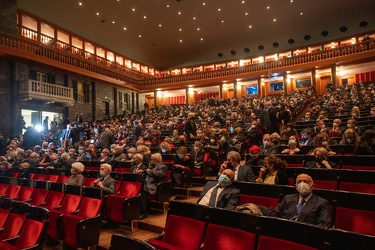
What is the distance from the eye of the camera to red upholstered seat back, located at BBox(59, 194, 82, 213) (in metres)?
3.58

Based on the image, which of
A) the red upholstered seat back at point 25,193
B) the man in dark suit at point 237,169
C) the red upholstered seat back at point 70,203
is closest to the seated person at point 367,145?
the man in dark suit at point 237,169

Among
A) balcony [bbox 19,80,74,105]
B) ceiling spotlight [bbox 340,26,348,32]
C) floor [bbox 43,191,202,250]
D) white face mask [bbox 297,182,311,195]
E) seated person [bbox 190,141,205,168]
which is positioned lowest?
floor [bbox 43,191,202,250]

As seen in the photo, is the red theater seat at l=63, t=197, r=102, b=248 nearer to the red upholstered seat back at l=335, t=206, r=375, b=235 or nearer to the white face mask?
the white face mask

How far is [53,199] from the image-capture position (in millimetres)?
3910

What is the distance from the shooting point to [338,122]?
5.83 metres

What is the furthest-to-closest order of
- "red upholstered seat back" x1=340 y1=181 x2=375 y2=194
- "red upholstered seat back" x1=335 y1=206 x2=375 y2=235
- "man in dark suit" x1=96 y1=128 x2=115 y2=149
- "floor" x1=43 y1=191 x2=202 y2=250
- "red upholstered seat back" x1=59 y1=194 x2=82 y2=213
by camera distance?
"man in dark suit" x1=96 y1=128 x2=115 y2=149, "red upholstered seat back" x1=59 y1=194 x2=82 y2=213, "floor" x1=43 y1=191 x2=202 y2=250, "red upholstered seat back" x1=340 y1=181 x2=375 y2=194, "red upholstered seat back" x1=335 y1=206 x2=375 y2=235

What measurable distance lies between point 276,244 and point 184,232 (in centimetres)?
80

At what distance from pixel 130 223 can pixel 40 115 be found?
11749mm

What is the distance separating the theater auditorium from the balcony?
0.06 m

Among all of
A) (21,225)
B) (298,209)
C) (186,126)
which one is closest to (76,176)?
(21,225)

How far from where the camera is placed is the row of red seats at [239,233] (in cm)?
156

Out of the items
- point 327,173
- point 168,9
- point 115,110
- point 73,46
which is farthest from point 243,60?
point 327,173

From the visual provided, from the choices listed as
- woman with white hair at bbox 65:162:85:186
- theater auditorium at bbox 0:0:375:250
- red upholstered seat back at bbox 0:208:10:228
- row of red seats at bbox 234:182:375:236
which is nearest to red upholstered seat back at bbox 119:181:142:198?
theater auditorium at bbox 0:0:375:250

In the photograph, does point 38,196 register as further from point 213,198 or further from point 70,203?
point 213,198
